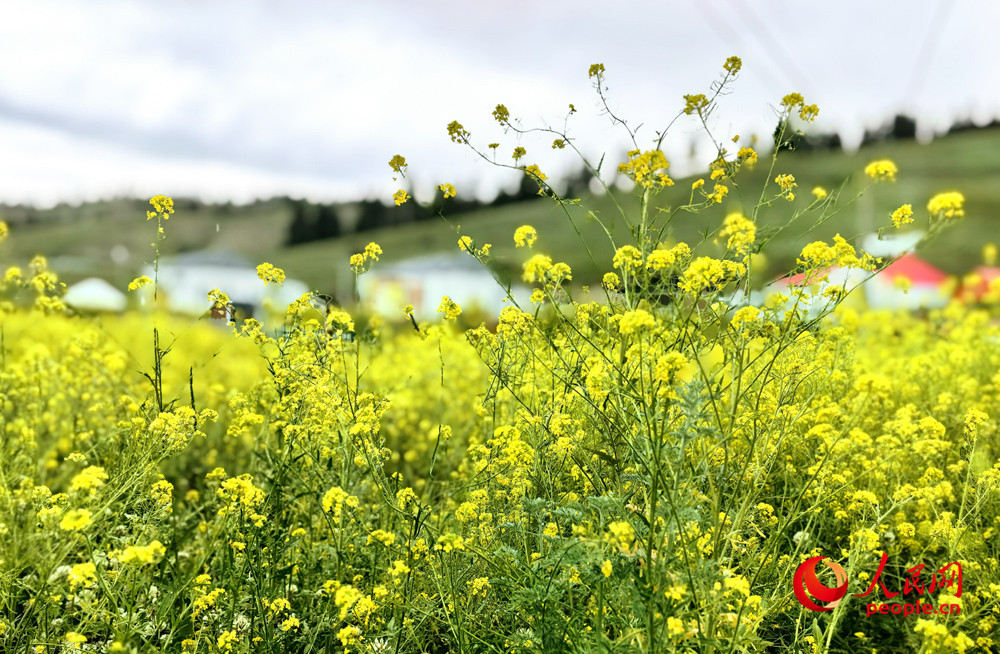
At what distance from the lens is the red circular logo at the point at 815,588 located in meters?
2.59

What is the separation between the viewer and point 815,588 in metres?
2.65

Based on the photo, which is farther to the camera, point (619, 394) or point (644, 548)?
point (619, 394)

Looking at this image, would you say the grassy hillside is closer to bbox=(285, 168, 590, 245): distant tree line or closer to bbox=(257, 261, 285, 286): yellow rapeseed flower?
bbox=(285, 168, 590, 245): distant tree line

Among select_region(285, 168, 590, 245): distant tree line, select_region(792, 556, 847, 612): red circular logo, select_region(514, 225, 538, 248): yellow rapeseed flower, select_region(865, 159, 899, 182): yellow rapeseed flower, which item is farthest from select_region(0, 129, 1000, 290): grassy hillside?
select_region(792, 556, 847, 612): red circular logo

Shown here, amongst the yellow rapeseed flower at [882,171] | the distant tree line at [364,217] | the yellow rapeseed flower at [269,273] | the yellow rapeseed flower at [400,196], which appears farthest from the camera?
the distant tree line at [364,217]

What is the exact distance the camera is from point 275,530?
2789mm

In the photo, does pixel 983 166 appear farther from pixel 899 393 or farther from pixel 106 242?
pixel 106 242

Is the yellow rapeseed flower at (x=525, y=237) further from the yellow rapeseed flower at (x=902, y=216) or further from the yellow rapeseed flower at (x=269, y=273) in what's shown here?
the yellow rapeseed flower at (x=902, y=216)

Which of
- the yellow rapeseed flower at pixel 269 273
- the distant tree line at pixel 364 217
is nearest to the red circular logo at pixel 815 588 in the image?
the yellow rapeseed flower at pixel 269 273

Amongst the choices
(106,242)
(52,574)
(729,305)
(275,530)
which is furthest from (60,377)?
(106,242)

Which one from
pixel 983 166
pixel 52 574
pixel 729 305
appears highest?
pixel 983 166

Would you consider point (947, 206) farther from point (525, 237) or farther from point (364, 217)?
point (364, 217)

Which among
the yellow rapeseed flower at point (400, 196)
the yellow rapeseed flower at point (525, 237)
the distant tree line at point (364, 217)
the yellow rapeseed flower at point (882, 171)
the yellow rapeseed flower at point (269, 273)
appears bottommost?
the yellow rapeseed flower at point (269, 273)

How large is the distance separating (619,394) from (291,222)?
9138 cm
